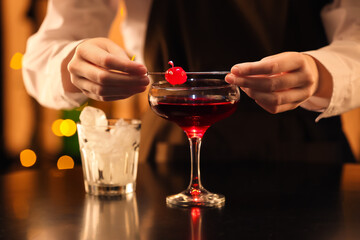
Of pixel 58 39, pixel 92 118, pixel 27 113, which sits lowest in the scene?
pixel 92 118

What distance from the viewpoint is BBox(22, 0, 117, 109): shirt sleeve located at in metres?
1.69

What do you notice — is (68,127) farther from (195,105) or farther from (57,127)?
(195,105)

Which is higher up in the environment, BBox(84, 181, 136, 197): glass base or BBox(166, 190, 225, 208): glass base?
BBox(84, 181, 136, 197): glass base

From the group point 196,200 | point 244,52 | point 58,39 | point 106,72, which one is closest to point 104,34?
point 58,39

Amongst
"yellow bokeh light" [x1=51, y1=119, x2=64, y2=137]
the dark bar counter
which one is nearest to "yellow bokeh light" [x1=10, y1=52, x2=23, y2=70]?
"yellow bokeh light" [x1=51, y1=119, x2=64, y2=137]

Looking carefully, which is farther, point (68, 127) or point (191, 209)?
point (68, 127)

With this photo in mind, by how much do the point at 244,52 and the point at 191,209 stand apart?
843 mm

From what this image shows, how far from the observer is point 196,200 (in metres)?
1.06

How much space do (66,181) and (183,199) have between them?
1.29 ft

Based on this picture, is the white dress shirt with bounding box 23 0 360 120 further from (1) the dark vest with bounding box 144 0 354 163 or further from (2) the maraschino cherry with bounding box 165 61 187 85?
(2) the maraschino cherry with bounding box 165 61 187 85

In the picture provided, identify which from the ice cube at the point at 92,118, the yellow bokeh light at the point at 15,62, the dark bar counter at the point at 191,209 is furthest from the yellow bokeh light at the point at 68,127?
the ice cube at the point at 92,118

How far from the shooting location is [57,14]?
1.79 m

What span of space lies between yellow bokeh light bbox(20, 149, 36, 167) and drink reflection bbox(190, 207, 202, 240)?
2486 millimetres

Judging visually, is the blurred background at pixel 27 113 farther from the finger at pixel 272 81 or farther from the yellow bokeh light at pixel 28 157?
the finger at pixel 272 81
